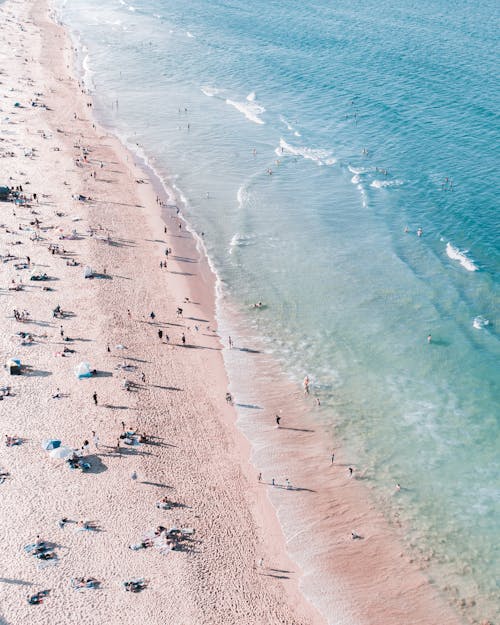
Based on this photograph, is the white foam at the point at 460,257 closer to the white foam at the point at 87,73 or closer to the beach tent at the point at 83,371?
the beach tent at the point at 83,371

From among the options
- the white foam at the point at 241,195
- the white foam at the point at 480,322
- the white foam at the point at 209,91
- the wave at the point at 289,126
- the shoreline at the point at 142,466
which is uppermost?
the white foam at the point at 209,91

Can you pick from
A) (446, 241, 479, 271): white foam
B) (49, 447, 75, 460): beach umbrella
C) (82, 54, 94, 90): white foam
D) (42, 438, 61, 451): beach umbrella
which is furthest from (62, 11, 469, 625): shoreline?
(82, 54, 94, 90): white foam

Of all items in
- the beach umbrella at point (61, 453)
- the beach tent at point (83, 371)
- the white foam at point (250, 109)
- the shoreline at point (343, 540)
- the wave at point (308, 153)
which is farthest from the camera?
the white foam at point (250, 109)

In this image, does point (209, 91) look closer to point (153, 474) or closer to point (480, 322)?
point (480, 322)

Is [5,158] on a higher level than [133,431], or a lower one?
higher

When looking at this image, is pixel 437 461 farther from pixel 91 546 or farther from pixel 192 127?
pixel 192 127

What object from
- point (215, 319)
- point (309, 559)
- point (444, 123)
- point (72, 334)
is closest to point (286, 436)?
point (309, 559)

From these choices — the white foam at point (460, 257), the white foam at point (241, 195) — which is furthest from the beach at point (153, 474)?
the white foam at point (460, 257)

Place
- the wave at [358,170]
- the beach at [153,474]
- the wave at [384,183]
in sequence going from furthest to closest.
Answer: the wave at [358,170] → the wave at [384,183] → the beach at [153,474]
